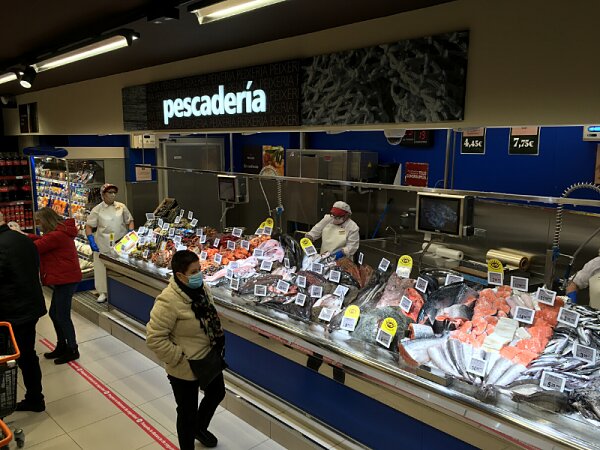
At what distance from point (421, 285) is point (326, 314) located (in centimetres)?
72

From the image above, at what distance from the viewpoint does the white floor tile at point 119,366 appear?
511cm

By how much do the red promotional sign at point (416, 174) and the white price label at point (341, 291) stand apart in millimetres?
3414

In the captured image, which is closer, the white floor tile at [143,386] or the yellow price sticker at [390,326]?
the yellow price sticker at [390,326]

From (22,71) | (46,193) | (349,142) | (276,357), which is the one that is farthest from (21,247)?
(46,193)

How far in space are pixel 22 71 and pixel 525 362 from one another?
595cm

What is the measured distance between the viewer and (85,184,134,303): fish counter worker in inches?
266

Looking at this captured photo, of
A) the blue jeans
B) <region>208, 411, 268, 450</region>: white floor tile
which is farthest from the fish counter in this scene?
the blue jeans

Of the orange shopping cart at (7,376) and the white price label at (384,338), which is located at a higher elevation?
the white price label at (384,338)

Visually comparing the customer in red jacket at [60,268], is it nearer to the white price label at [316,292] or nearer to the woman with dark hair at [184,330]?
the woman with dark hair at [184,330]

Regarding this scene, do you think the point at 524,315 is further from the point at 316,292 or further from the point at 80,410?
the point at 80,410

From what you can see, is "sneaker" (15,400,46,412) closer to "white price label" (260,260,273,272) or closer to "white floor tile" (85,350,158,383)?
"white floor tile" (85,350,158,383)

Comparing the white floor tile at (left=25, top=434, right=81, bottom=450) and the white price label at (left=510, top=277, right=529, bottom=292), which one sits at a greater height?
the white price label at (left=510, top=277, right=529, bottom=292)

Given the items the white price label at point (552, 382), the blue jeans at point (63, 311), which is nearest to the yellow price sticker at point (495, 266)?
the white price label at point (552, 382)

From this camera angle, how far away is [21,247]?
162 inches
